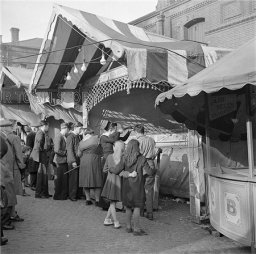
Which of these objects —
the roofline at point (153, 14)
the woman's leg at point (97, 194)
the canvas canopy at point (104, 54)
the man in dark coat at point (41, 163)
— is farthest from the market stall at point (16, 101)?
the roofline at point (153, 14)

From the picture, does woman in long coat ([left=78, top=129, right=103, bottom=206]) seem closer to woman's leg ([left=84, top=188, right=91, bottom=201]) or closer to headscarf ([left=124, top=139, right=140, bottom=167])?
woman's leg ([left=84, top=188, right=91, bottom=201])

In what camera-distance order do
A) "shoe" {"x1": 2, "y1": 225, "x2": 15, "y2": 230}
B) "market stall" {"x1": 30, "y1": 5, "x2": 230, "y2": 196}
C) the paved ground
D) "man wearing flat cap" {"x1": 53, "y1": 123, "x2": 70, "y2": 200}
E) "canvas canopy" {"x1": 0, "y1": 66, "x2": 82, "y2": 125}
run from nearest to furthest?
the paved ground
"shoe" {"x1": 2, "y1": 225, "x2": 15, "y2": 230}
"market stall" {"x1": 30, "y1": 5, "x2": 230, "y2": 196}
"man wearing flat cap" {"x1": 53, "y1": 123, "x2": 70, "y2": 200}
"canvas canopy" {"x1": 0, "y1": 66, "x2": 82, "y2": 125}

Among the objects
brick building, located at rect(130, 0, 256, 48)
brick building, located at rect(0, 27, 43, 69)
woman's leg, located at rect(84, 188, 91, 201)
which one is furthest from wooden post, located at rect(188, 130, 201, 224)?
brick building, located at rect(0, 27, 43, 69)

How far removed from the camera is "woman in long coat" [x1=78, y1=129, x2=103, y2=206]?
26.4ft

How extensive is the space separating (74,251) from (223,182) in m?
2.44

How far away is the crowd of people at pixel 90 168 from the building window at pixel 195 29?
9478mm

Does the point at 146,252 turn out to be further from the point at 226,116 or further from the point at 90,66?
the point at 90,66

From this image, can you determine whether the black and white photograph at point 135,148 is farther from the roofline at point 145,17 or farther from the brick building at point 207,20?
the roofline at point 145,17

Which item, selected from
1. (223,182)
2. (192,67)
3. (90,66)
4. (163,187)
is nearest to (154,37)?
(90,66)

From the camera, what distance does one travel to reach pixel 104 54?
32.6ft

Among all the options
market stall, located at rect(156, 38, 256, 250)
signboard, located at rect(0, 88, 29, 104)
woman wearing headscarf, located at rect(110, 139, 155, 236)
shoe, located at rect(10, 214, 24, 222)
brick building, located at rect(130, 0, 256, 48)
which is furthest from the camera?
signboard, located at rect(0, 88, 29, 104)

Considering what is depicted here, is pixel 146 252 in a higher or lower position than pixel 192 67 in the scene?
lower

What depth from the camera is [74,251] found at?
513 centimetres

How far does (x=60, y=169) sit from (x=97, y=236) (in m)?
3.36
